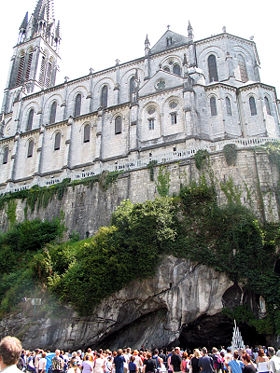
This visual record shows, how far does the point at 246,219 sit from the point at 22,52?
55425 mm

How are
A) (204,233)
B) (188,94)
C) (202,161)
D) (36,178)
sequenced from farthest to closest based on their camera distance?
(36,178) → (188,94) → (202,161) → (204,233)

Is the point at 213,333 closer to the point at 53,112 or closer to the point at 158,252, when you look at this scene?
the point at 158,252

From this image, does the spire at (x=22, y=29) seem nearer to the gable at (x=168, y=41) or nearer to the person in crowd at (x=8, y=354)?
the gable at (x=168, y=41)

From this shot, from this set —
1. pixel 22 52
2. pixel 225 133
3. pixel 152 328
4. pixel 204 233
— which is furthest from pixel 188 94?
pixel 22 52

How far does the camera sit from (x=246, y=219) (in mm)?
24250

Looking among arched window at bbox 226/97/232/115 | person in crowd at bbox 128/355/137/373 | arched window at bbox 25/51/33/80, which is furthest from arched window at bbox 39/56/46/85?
person in crowd at bbox 128/355/137/373

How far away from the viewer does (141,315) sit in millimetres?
24531

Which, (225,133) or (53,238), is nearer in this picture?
(53,238)

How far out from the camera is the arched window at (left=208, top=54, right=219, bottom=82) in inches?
1731

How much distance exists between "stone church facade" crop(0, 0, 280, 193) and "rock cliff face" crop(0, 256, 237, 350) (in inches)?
445

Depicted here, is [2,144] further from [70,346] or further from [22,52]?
[70,346]

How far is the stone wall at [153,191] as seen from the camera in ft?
88.3

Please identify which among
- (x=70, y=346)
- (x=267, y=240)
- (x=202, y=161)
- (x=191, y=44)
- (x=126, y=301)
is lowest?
(x=70, y=346)

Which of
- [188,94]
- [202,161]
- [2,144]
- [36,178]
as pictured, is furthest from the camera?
[2,144]
